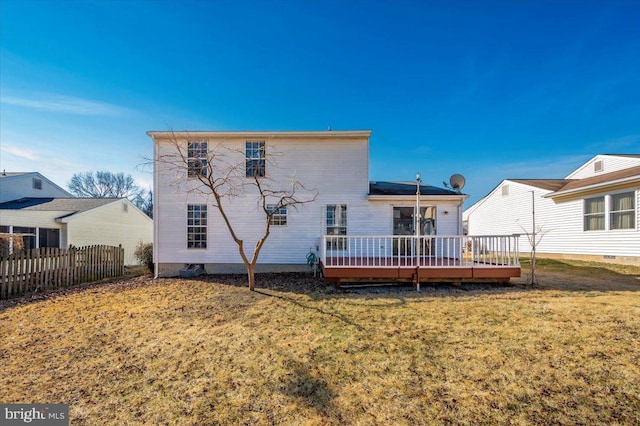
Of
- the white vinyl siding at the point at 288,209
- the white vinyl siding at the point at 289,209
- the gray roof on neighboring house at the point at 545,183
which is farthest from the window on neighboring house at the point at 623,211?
the white vinyl siding at the point at 289,209

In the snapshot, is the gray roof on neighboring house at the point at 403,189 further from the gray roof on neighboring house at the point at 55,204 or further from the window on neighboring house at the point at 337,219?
the gray roof on neighboring house at the point at 55,204

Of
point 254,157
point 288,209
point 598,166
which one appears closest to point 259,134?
point 254,157

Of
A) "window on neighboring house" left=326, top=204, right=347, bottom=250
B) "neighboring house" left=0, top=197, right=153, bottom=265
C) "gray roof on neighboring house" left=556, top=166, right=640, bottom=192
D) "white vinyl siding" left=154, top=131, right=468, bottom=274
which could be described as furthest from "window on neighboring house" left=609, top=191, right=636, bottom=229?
"neighboring house" left=0, top=197, right=153, bottom=265

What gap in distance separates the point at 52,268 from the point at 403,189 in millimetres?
12737

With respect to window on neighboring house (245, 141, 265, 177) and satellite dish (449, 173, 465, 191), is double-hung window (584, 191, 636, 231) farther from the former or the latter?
window on neighboring house (245, 141, 265, 177)

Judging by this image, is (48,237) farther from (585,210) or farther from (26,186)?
(585,210)

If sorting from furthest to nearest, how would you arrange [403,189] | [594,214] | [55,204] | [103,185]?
[103,185], [55,204], [594,214], [403,189]

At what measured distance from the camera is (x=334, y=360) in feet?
11.8

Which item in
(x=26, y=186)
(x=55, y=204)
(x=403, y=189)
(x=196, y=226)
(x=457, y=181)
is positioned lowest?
(x=196, y=226)

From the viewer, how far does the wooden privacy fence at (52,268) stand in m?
7.27

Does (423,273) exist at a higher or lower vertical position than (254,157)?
lower

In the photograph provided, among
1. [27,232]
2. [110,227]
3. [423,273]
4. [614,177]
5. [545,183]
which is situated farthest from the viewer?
[110,227]

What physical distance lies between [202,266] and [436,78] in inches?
586

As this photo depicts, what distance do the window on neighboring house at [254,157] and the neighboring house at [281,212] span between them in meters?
0.04
